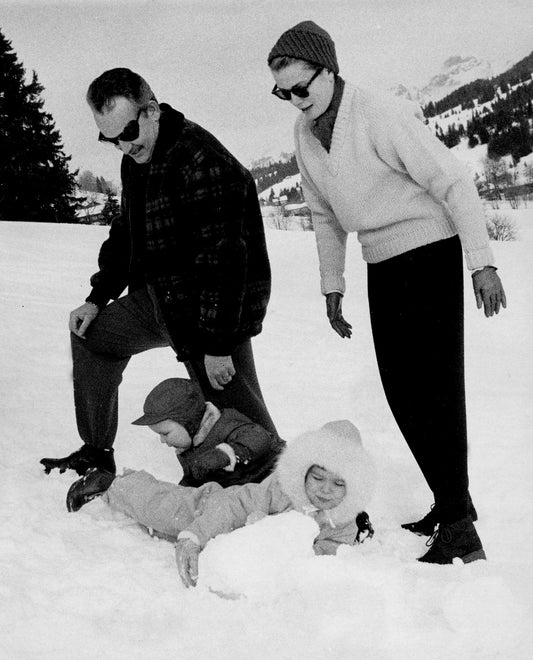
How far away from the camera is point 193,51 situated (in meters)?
5.61

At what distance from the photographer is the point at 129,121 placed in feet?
7.51

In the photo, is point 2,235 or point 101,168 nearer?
point 101,168

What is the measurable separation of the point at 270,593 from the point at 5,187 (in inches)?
488

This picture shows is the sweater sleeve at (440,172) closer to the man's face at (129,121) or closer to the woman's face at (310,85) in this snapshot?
the woman's face at (310,85)

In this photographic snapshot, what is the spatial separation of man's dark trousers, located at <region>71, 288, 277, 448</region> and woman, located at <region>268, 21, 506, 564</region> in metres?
0.58

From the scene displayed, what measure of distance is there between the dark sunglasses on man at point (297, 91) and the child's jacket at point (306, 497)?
0.94 meters

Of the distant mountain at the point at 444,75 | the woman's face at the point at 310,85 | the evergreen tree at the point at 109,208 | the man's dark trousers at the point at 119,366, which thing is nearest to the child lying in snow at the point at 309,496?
the man's dark trousers at the point at 119,366

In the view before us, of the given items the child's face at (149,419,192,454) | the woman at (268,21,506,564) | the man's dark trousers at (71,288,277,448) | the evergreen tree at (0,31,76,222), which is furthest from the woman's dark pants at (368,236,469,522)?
the evergreen tree at (0,31,76,222)

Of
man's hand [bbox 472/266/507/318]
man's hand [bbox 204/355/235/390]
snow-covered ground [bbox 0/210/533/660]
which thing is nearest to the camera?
snow-covered ground [bbox 0/210/533/660]

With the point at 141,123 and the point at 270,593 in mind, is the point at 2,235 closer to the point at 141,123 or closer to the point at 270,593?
the point at 141,123

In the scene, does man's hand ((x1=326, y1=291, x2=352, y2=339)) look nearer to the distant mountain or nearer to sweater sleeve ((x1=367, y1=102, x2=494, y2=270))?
sweater sleeve ((x1=367, y1=102, x2=494, y2=270))

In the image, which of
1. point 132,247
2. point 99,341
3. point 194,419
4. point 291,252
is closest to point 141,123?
point 132,247

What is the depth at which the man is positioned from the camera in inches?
91.7

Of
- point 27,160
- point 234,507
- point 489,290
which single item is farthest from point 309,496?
point 27,160
